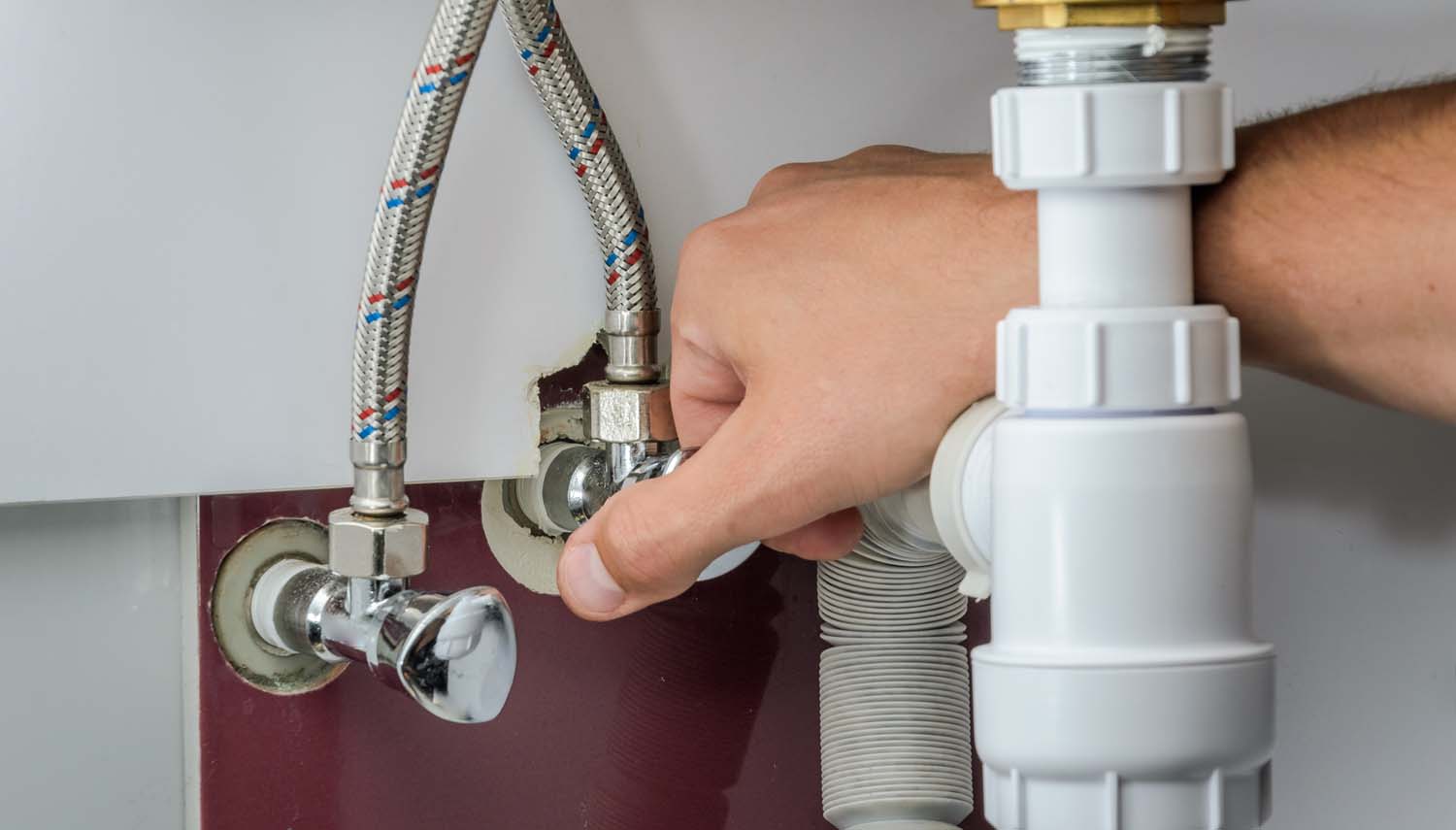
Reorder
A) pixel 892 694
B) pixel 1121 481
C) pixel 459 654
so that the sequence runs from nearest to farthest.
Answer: pixel 1121 481, pixel 459 654, pixel 892 694

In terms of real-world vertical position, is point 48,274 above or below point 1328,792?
above

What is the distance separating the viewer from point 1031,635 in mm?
312

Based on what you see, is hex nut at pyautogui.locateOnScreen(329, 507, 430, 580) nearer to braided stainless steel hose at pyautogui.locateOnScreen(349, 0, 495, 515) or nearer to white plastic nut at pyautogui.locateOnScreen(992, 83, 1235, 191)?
braided stainless steel hose at pyautogui.locateOnScreen(349, 0, 495, 515)

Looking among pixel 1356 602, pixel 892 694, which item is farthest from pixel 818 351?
pixel 1356 602

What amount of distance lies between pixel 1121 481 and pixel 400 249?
0.73 ft

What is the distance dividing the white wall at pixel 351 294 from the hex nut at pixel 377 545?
0.04 m

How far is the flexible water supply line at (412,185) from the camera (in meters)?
0.42

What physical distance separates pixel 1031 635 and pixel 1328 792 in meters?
0.35

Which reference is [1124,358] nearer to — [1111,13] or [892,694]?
[1111,13]

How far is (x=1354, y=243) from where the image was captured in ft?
1.21

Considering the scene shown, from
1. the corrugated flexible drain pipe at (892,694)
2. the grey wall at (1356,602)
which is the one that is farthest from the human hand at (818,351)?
the grey wall at (1356,602)

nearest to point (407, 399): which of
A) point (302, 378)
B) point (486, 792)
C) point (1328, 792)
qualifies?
point (302, 378)

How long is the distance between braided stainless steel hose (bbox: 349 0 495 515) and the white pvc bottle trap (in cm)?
17

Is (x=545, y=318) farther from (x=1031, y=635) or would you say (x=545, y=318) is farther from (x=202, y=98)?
(x=1031, y=635)
